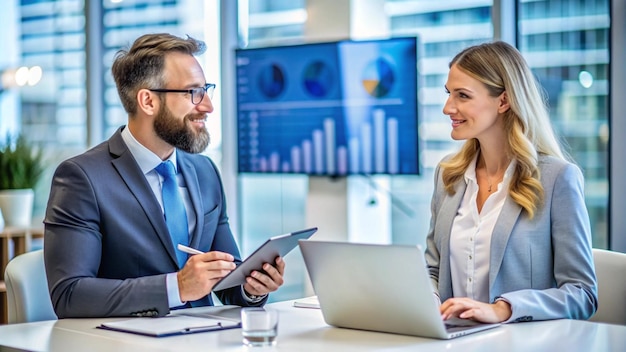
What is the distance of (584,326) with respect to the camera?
2240mm

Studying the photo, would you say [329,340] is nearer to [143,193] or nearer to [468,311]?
[468,311]

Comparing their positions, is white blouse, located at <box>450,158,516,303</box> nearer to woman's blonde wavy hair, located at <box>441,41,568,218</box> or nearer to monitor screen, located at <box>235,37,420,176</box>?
woman's blonde wavy hair, located at <box>441,41,568,218</box>

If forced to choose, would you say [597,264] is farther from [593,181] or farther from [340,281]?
[593,181]

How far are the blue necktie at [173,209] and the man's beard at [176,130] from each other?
71mm

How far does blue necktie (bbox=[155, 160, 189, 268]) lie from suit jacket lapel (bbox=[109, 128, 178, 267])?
5cm

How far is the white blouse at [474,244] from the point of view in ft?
8.84

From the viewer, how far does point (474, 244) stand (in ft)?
8.89

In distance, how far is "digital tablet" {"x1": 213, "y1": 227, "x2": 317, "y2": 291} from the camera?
92.6 inches

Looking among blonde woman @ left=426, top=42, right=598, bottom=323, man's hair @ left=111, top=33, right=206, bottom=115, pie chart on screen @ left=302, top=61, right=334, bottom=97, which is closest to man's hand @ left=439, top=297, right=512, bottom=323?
blonde woman @ left=426, top=42, right=598, bottom=323

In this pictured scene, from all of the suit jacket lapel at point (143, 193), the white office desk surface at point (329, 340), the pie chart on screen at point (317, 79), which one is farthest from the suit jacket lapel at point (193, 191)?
the pie chart on screen at point (317, 79)

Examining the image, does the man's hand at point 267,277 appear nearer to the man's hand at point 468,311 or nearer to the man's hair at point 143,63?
the man's hand at point 468,311

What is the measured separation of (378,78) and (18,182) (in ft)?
7.82

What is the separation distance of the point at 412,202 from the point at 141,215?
251 cm

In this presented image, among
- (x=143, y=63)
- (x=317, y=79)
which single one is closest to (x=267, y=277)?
(x=143, y=63)
